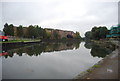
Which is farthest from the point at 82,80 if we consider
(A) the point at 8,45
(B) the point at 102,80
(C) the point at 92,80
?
(A) the point at 8,45

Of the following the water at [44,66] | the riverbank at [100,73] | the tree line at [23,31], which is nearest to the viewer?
the riverbank at [100,73]

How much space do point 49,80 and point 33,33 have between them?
58.8 metres

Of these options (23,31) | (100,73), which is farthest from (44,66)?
(23,31)

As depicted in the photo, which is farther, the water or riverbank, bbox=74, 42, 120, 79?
the water

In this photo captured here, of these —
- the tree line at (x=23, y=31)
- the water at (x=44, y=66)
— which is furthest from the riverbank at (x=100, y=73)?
the tree line at (x=23, y=31)

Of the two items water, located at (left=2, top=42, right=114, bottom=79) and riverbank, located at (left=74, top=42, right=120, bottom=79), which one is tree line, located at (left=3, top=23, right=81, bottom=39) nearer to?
water, located at (left=2, top=42, right=114, bottom=79)

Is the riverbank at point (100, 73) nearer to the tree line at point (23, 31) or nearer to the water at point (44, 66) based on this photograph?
the water at point (44, 66)

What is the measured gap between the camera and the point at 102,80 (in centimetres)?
566

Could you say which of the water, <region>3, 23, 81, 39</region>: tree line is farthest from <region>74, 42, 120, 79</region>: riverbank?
<region>3, 23, 81, 39</region>: tree line

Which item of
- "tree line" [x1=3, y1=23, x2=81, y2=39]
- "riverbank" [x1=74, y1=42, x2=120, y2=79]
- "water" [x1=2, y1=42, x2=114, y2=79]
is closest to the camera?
"riverbank" [x1=74, y1=42, x2=120, y2=79]

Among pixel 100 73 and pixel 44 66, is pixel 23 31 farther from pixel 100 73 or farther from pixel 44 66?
pixel 100 73

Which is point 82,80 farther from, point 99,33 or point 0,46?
point 99,33

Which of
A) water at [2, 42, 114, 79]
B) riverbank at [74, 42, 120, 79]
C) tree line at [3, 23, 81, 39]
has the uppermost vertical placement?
tree line at [3, 23, 81, 39]

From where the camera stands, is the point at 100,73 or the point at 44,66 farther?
the point at 44,66
